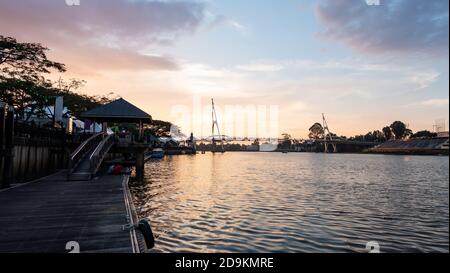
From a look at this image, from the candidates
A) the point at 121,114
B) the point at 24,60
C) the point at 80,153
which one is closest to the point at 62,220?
the point at 80,153

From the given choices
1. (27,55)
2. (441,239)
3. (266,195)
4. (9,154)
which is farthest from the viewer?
(27,55)

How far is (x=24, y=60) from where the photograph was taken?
29.9m

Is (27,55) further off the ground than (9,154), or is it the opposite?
(27,55)

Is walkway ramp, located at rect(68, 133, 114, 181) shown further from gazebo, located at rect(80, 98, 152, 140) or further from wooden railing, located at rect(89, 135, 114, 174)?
gazebo, located at rect(80, 98, 152, 140)

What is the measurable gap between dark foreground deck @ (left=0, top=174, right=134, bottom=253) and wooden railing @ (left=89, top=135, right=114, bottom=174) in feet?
21.0

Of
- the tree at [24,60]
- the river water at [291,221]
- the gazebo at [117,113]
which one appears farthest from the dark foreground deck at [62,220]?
the tree at [24,60]

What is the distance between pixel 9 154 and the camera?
638 inches

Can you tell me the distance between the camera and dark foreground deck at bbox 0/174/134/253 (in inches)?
293

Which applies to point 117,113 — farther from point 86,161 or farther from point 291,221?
point 291,221

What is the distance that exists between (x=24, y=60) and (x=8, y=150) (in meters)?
18.4
